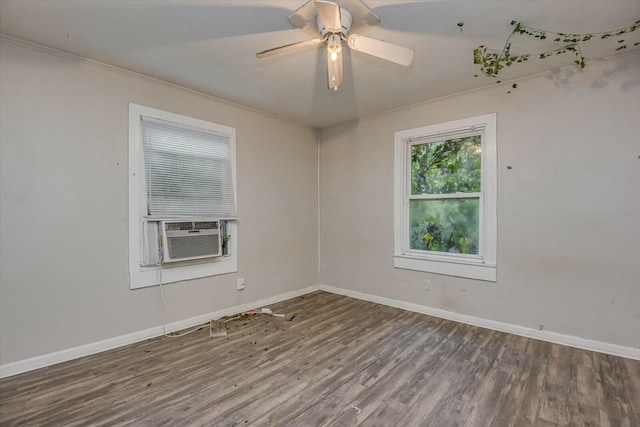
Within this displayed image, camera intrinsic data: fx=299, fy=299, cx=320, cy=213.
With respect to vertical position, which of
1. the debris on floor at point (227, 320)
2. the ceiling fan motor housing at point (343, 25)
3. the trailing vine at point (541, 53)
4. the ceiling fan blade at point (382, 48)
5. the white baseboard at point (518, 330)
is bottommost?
the debris on floor at point (227, 320)

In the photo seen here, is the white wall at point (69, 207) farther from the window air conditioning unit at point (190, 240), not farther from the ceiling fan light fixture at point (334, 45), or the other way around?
the ceiling fan light fixture at point (334, 45)

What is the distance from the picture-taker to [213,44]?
222 cm

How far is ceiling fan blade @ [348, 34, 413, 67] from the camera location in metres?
1.87

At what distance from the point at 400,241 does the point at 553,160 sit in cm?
166

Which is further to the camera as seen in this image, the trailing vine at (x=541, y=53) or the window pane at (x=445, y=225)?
the window pane at (x=445, y=225)

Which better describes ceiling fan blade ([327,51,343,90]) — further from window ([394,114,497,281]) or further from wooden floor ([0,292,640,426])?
wooden floor ([0,292,640,426])

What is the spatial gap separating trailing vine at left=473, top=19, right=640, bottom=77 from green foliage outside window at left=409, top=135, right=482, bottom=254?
798mm

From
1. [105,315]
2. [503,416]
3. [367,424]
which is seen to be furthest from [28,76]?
[503,416]

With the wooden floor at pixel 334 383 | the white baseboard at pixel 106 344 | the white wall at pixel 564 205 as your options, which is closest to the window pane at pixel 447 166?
the white wall at pixel 564 205

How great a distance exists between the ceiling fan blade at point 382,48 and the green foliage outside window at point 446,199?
1.63 metres

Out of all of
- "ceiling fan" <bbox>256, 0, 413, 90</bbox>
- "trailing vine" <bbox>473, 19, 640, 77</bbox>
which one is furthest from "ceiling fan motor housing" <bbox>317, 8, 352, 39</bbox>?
"trailing vine" <bbox>473, 19, 640, 77</bbox>

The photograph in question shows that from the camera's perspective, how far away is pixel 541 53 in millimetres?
2357

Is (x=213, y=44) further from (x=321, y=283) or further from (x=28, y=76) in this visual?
(x=321, y=283)

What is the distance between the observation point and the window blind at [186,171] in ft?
9.07
